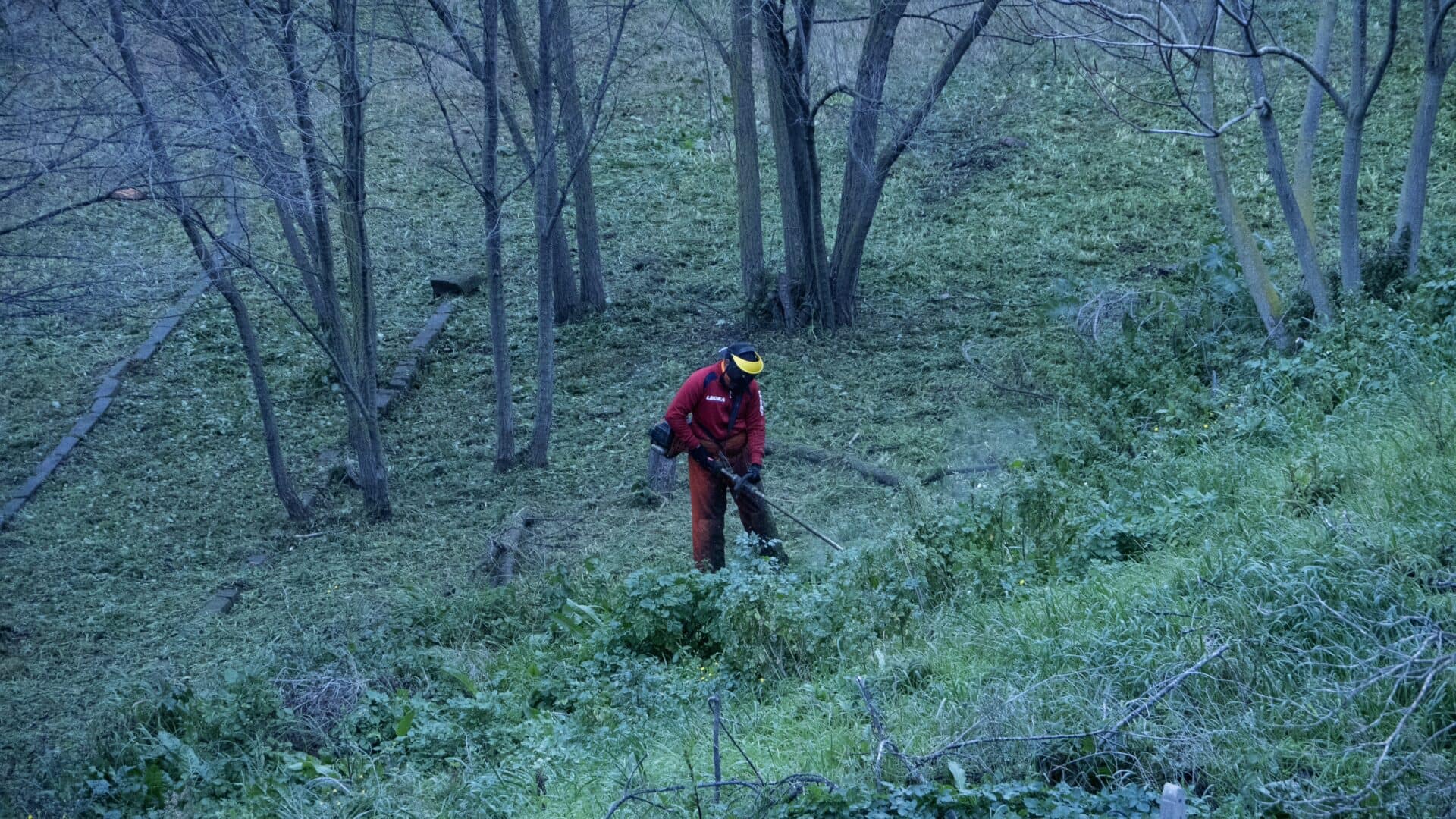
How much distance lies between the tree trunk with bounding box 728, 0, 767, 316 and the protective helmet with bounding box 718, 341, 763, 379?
5780 mm

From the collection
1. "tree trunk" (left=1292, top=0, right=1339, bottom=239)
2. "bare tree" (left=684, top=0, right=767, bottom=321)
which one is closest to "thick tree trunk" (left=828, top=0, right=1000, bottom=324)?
"bare tree" (left=684, top=0, right=767, bottom=321)

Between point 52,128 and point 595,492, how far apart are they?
16.2ft

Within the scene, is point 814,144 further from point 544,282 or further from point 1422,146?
point 1422,146

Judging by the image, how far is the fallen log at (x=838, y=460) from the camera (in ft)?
31.2

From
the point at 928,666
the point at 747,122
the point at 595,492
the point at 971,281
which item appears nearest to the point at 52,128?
the point at 595,492

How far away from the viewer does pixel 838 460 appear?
10070 millimetres

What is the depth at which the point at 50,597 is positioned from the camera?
845 centimetres

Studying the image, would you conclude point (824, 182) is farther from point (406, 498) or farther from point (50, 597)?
point (50, 597)

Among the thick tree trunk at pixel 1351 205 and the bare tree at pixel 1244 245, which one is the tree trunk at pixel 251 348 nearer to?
the bare tree at pixel 1244 245

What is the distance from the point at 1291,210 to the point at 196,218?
27.1 feet

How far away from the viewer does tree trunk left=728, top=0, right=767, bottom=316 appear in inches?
512

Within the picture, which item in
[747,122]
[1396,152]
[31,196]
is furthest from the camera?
[1396,152]

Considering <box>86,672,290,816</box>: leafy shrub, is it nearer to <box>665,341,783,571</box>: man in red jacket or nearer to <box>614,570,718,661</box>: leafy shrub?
<box>614,570,718,661</box>: leafy shrub

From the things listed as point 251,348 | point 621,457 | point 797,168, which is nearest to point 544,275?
point 621,457
